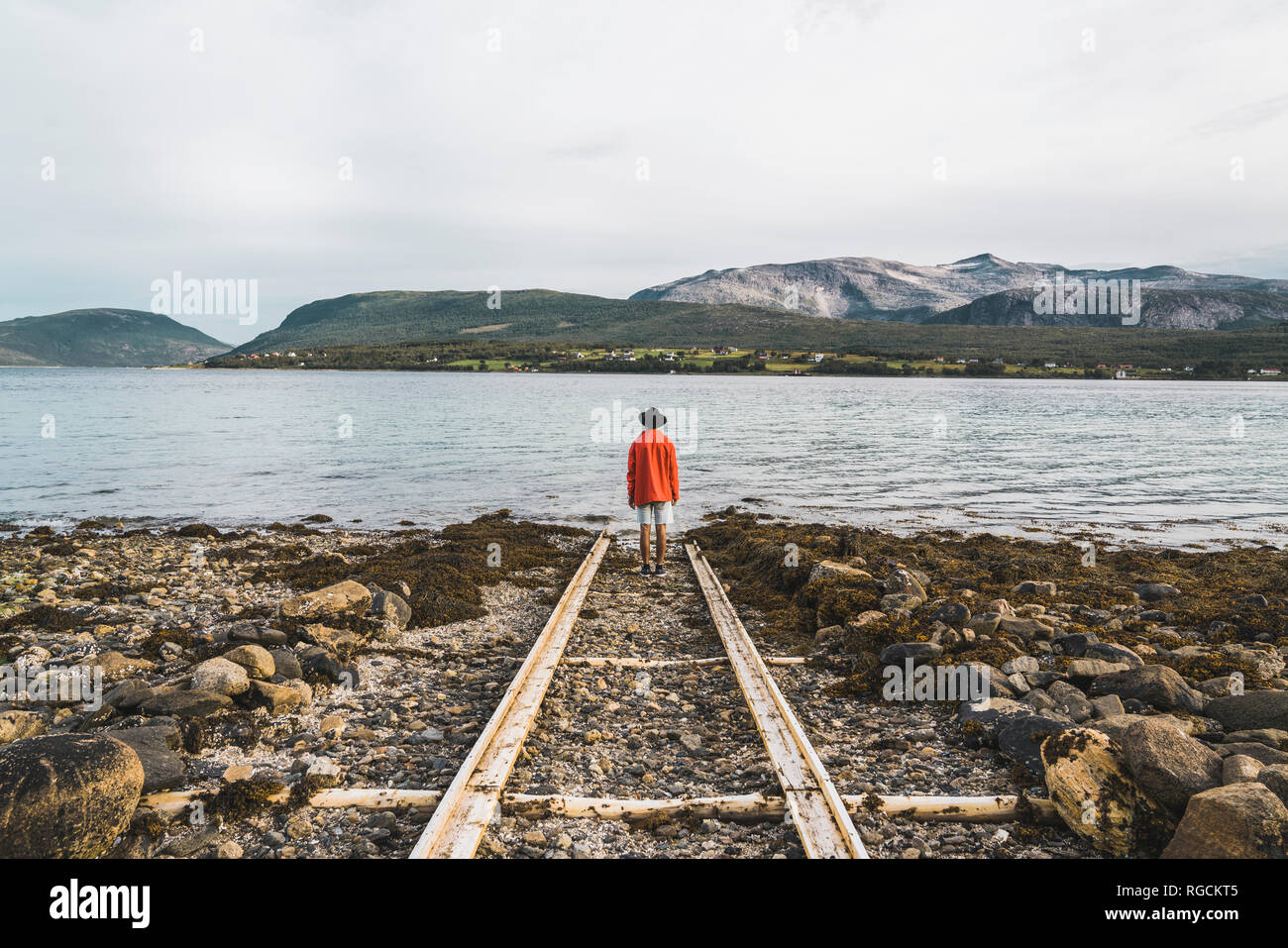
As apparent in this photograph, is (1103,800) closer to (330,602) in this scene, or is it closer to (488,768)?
(488,768)

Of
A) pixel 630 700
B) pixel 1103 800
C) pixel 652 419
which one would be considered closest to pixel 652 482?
pixel 652 419

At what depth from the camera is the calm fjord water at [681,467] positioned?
72.1 feet

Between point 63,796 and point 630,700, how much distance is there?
4.55 m

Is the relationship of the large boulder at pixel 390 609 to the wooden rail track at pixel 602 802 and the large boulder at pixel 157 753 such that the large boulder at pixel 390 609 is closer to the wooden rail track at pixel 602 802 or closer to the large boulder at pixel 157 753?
the wooden rail track at pixel 602 802

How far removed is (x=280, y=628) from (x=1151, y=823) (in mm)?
9101

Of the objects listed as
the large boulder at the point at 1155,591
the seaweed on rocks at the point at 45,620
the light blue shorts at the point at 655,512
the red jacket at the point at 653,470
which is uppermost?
the red jacket at the point at 653,470

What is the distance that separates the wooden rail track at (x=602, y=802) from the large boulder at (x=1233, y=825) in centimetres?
206

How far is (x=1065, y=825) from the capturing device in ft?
15.9

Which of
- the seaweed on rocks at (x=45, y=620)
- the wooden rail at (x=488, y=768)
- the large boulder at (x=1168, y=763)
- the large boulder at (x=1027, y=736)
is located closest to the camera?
the wooden rail at (x=488, y=768)

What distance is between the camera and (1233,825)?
4102 millimetres

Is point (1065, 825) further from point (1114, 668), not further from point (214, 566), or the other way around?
point (214, 566)

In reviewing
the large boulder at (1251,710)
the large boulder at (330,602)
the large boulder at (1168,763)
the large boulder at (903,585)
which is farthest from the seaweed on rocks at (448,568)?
the large boulder at (1251,710)

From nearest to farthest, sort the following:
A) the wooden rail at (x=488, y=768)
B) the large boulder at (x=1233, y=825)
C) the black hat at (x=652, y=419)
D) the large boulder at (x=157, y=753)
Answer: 1. the large boulder at (x=1233, y=825)
2. the wooden rail at (x=488, y=768)
3. the large boulder at (x=157, y=753)
4. the black hat at (x=652, y=419)

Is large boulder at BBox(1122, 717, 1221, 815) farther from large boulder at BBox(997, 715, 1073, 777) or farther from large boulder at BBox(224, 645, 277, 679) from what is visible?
large boulder at BBox(224, 645, 277, 679)
